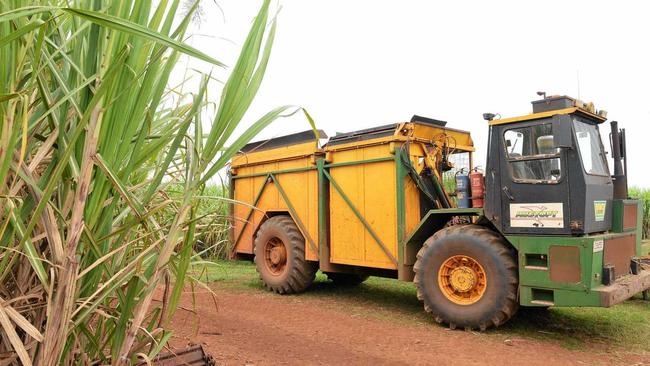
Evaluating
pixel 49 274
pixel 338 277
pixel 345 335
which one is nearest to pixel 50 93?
pixel 49 274

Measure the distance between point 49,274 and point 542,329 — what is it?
18.2 ft

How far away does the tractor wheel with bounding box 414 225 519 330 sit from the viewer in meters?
4.97

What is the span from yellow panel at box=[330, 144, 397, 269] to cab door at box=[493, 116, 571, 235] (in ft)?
4.54

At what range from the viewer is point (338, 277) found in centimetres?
829

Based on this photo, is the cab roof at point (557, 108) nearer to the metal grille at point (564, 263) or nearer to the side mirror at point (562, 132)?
the side mirror at point (562, 132)

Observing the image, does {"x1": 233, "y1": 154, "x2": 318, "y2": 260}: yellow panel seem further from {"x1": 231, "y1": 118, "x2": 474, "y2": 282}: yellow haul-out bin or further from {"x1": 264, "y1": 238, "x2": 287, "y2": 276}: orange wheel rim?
{"x1": 264, "y1": 238, "x2": 287, "y2": 276}: orange wheel rim

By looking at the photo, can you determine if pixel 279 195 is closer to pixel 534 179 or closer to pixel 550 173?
pixel 534 179

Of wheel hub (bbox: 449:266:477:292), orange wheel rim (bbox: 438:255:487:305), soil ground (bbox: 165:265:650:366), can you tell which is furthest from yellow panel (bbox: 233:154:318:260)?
wheel hub (bbox: 449:266:477:292)

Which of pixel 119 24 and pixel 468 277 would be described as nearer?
pixel 119 24

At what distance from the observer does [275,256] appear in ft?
24.9

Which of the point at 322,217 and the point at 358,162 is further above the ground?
the point at 358,162

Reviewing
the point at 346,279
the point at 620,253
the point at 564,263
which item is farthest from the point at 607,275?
the point at 346,279

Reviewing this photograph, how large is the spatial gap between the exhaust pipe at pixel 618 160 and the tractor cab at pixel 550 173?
241 millimetres

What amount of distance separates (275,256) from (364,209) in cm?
196
